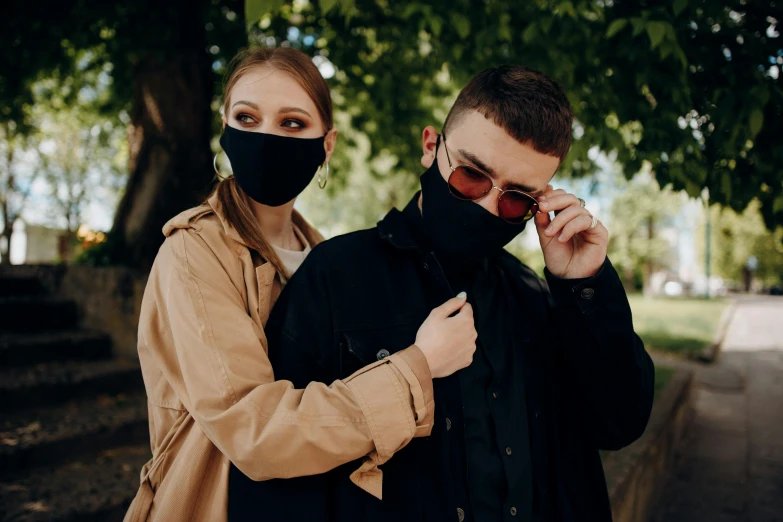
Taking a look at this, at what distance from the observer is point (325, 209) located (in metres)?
23.8

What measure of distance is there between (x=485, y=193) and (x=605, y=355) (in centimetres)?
62

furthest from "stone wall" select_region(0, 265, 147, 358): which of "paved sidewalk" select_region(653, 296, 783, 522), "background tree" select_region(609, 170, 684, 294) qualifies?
"background tree" select_region(609, 170, 684, 294)

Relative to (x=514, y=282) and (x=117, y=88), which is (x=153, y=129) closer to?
(x=117, y=88)

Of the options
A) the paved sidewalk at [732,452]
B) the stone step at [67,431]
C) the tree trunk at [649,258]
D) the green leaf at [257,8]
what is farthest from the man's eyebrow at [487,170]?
the tree trunk at [649,258]

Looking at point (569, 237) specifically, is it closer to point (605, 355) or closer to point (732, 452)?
point (605, 355)

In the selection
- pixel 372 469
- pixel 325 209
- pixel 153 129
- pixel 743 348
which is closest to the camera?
pixel 372 469

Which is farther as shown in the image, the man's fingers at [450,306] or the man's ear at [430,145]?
the man's ear at [430,145]

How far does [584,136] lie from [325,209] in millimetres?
20728

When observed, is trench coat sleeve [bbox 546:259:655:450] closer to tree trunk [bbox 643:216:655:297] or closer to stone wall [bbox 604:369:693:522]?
stone wall [bbox 604:369:693:522]

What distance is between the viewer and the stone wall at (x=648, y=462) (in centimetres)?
307

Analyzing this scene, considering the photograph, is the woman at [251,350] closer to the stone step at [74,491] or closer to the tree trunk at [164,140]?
the stone step at [74,491]

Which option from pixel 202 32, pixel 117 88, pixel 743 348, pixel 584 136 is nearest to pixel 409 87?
pixel 202 32

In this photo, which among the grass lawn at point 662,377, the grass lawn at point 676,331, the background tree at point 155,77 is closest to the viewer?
the background tree at point 155,77

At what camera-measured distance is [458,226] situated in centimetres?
166
